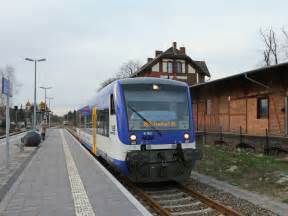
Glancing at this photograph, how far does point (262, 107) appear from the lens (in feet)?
73.8

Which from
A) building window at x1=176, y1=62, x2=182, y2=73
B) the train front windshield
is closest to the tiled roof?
building window at x1=176, y1=62, x2=182, y2=73

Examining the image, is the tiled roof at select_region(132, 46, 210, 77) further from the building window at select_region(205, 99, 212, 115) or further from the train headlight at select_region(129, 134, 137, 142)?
the train headlight at select_region(129, 134, 137, 142)

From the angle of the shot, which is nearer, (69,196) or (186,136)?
(69,196)

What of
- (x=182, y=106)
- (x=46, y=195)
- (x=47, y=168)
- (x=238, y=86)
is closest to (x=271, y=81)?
(x=238, y=86)

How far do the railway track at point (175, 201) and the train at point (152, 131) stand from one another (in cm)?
41

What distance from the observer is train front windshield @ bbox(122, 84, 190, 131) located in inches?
441

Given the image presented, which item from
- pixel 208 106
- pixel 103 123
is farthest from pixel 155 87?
pixel 208 106

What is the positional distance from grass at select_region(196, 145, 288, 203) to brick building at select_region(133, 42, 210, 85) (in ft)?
147

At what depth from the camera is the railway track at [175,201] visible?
8.66 meters

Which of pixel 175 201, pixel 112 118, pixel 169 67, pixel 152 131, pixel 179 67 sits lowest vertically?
pixel 175 201

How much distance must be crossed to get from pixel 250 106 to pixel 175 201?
1443cm

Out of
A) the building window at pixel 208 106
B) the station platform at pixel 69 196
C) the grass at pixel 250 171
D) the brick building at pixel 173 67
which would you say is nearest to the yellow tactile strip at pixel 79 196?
the station platform at pixel 69 196

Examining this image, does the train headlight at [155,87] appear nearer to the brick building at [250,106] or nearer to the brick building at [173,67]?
the brick building at [250,106]

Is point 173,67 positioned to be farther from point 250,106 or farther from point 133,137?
point 133,137
